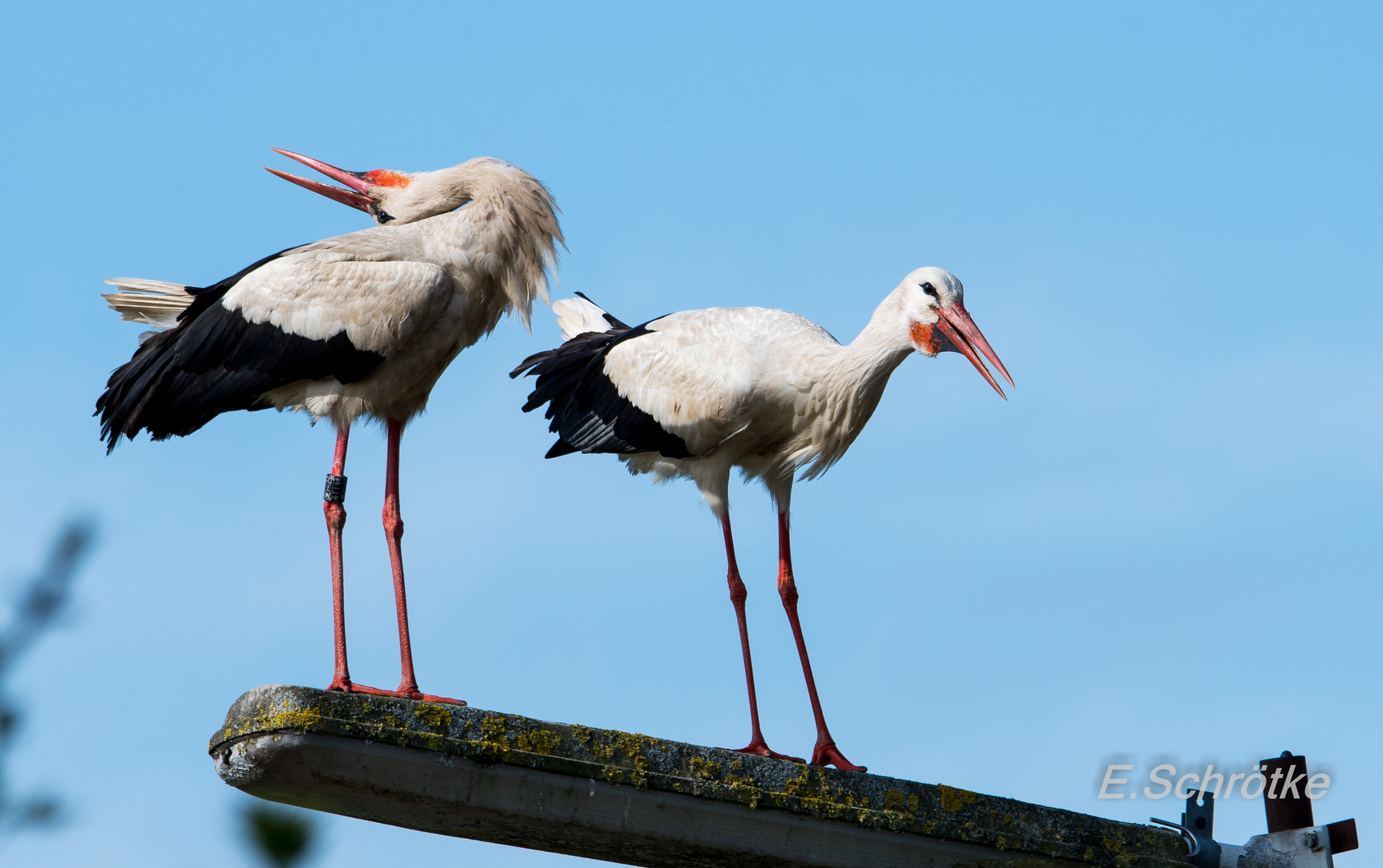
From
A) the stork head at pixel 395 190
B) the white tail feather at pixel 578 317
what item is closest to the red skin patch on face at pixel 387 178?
the stork head at pixel 395 190

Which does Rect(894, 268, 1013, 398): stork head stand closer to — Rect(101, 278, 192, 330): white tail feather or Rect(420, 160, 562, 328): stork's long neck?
Rect(420, 160, 562, 328): stork's long neck

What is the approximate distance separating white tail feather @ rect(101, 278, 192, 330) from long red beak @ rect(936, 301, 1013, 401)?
3.84 m

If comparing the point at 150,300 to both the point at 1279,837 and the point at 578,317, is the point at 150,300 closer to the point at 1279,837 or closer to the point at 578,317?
the point at 578,317

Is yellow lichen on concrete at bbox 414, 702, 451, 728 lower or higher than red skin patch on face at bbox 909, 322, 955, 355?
lower

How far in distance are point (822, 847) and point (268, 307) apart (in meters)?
3.69

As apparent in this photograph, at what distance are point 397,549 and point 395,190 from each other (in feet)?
6.91

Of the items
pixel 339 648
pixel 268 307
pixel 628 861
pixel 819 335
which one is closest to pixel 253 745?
pixel 628 861

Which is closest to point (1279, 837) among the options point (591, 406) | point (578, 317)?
point (591, 406)

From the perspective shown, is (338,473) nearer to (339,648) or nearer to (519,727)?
(339,648)

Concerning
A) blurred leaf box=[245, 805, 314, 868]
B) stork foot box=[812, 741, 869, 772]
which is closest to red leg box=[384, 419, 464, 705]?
stork foot box=[812, 741, 869, 772]

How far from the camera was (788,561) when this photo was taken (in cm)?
739

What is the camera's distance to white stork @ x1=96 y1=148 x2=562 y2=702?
6785mm

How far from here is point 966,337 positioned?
689cm

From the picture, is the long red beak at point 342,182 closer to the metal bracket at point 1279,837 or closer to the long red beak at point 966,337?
the long red beak at point 966,337
